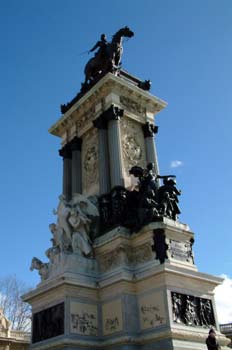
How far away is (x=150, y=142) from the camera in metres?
18.6

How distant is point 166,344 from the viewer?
11.6m

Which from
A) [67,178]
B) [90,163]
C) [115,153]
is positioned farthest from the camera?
[67,178]

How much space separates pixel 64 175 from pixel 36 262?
4.90 meters

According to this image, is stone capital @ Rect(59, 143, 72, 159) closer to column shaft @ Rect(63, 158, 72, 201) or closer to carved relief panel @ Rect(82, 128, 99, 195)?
column shaft @ Rect(63, 158, 72, 201)

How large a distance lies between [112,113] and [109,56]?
3611 millimetres

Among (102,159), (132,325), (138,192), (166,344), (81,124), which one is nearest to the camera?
(166,344)

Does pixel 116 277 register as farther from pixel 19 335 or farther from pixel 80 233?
pixel 19 335

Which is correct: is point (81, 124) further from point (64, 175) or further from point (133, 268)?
point (133, 268)

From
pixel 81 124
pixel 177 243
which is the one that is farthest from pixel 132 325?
pixel 81 124

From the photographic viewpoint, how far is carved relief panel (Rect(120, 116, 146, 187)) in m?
17.1

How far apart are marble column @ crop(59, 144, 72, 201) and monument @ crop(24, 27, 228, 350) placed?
1.64 feet

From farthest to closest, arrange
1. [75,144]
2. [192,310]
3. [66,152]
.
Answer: [66,152], [75,144], [192,310]

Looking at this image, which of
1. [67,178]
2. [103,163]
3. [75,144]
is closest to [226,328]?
[67,178]

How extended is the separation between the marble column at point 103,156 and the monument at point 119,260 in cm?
4
